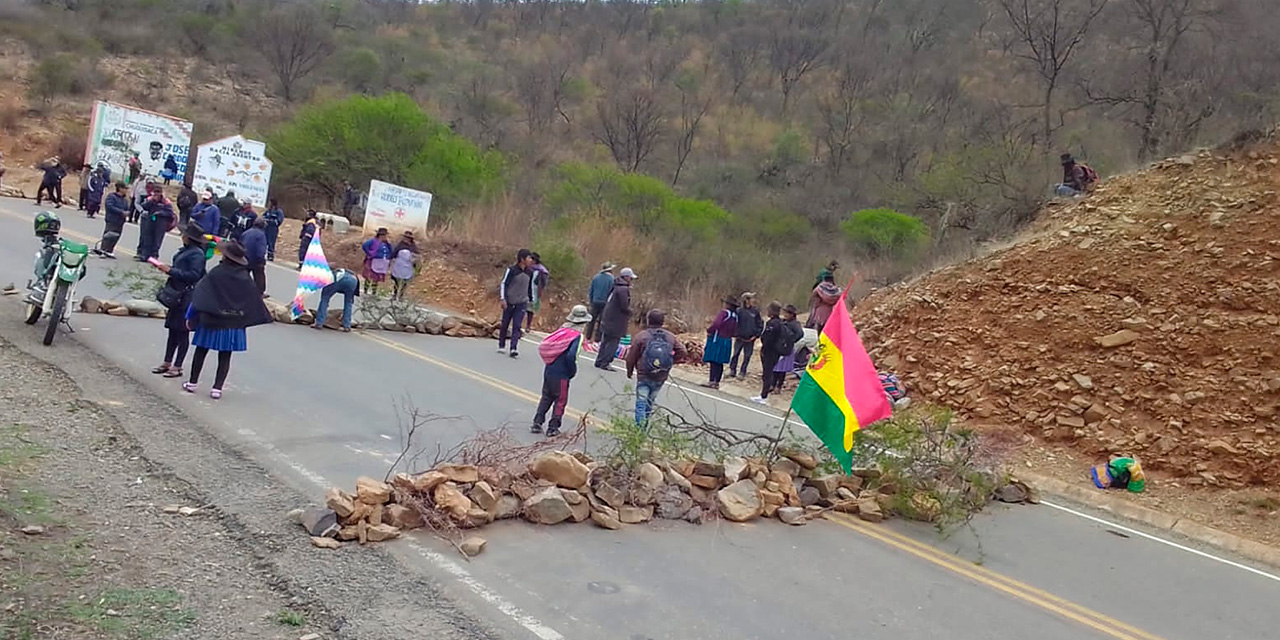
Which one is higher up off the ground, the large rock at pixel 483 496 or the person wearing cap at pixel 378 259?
the person wearing cap at pixel 378 259

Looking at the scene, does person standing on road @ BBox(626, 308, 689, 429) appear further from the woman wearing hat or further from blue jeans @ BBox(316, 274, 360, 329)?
blue jeans @ BBox(316, 274, 360, 329)

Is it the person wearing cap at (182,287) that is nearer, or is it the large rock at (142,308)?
the person wearing cap at (182,287)

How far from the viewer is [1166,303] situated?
1416 cm

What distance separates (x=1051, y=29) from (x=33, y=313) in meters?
41.0

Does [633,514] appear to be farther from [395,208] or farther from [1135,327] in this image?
[395,208]

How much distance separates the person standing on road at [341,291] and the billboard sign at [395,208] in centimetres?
1243

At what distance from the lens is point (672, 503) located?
27.1 ft

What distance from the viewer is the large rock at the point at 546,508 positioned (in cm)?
749

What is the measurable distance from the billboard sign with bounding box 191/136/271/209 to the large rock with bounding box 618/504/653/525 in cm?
2641

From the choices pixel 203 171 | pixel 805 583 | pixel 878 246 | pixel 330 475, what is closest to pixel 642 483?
pixel 805 583

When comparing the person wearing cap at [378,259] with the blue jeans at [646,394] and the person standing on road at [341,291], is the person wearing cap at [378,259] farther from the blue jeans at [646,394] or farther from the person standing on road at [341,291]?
the blue jeans at [646,394]

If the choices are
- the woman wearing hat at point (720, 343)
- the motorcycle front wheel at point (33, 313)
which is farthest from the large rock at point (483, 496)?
the woman wearing hat at point (720, 343)

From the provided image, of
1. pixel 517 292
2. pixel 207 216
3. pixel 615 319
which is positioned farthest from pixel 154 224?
pixel 615 319

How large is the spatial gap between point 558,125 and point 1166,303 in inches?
2351
